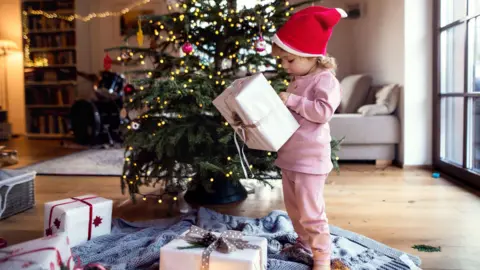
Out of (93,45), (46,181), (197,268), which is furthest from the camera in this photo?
(93,45)

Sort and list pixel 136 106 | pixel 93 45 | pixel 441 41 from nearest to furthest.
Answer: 1. pixel 136 106
2. pixel 441 41
3. pixel 93 45

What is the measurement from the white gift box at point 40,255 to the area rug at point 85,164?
7.48 feet

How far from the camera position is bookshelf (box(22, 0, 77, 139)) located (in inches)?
250

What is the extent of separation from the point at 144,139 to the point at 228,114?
2.70 ft

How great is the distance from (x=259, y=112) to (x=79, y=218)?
0.91m

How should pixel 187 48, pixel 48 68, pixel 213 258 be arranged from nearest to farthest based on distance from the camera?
pixel 213 258
pixel 187 48
pixel 48 68

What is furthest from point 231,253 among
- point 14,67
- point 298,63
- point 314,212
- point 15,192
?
point 14,67

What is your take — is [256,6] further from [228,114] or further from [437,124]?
[437,124]

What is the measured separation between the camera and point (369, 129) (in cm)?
366

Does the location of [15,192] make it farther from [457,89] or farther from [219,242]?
[457,89]

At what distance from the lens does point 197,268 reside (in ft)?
4.24

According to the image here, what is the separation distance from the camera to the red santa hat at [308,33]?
1379mm

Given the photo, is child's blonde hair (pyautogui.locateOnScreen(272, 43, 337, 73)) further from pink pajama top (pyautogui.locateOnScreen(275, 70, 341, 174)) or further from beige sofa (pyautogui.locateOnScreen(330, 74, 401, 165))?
beige sofa (pyautogui.locateOnScreen(330, 74, 401, 165))

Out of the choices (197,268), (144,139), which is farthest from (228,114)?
(144,139)
